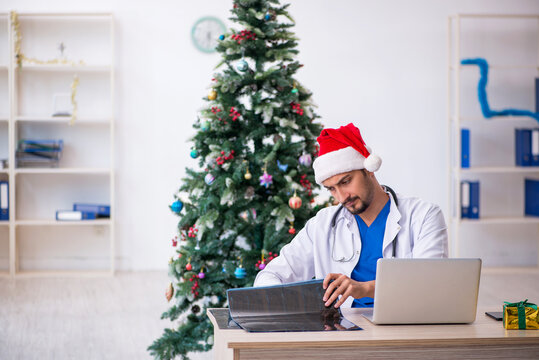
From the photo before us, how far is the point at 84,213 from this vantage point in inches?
217

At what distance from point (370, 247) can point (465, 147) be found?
Answer: 3608 mm

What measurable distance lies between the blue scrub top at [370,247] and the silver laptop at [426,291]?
49 centimetres

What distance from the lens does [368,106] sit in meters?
5.91

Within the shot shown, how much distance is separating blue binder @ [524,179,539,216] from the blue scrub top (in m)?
3.92

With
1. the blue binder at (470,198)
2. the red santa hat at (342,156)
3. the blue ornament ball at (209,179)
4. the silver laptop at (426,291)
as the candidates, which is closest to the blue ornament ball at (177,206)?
the blue ornament ball at (209,179)

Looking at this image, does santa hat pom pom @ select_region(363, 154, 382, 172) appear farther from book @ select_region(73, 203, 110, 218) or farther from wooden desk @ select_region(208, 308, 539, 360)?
book @ select_region(73, 203, 110, 218)

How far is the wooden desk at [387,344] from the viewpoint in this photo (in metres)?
1.61

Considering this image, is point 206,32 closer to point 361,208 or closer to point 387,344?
point 361,208

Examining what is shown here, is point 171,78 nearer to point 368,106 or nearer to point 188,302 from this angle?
point 368,106

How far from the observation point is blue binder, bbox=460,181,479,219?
5629mm

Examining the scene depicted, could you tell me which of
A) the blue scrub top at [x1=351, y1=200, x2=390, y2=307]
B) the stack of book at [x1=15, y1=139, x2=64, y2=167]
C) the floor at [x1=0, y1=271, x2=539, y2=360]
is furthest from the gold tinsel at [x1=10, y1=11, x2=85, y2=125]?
the blue scrub top at [x1=351, y1=200, x2=390, y2=307]

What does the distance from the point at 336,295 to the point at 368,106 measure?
4179 mm

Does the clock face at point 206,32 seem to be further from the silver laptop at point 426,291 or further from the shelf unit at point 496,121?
the silver laptop at point 426,291

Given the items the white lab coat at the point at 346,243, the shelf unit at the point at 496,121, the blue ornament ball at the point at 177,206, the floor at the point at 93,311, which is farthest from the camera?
the shelf unit at the point at 496,121
